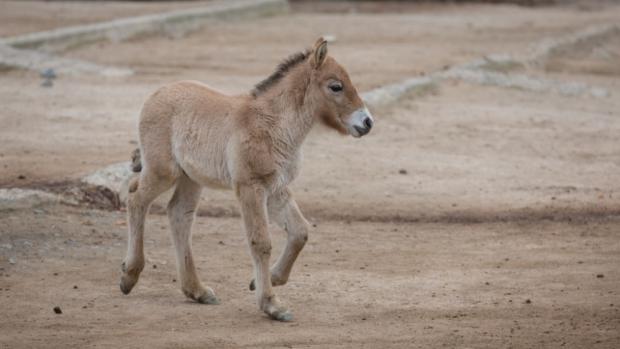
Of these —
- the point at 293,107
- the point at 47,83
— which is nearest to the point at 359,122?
the point at 293,107

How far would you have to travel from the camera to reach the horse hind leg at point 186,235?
8.09m

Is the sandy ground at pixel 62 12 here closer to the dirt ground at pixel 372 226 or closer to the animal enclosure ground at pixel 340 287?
the dirt ground at pixel 372 226

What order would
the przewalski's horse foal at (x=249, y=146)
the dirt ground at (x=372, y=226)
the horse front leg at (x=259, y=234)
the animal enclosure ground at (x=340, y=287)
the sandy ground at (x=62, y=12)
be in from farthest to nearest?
the sandy ground at (x=62, y=12) < the przewalski's horse foal at (x=249, y=146) < the horse front leg at (x=259, y=234) < the dirt ground at (x=372, y=226) < the animal enclosure ground at (x=340, y=287)

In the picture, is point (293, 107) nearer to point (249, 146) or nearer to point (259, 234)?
point (249, 146)

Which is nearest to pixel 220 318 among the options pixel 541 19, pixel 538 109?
pixel 538 109

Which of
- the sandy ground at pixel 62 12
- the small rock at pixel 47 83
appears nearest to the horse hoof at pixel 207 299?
the small rock at pixel 47 83

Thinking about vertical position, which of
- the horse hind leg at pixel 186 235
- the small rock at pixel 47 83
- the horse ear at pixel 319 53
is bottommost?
the small rock at pixel 47 83

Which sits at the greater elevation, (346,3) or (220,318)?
(220,318)

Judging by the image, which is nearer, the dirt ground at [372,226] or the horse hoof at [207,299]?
the dirt ground at [372,226]

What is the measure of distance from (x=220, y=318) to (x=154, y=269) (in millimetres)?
1414

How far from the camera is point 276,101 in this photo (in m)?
8.14

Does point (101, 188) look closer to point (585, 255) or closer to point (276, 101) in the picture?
point (276, 101)

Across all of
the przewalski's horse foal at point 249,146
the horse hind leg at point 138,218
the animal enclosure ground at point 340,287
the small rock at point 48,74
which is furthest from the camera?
the small rock at point 48,74

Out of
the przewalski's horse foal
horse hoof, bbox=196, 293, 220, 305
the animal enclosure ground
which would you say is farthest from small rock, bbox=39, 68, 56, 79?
horse hoof, bbox=196, 293, 220, 305
